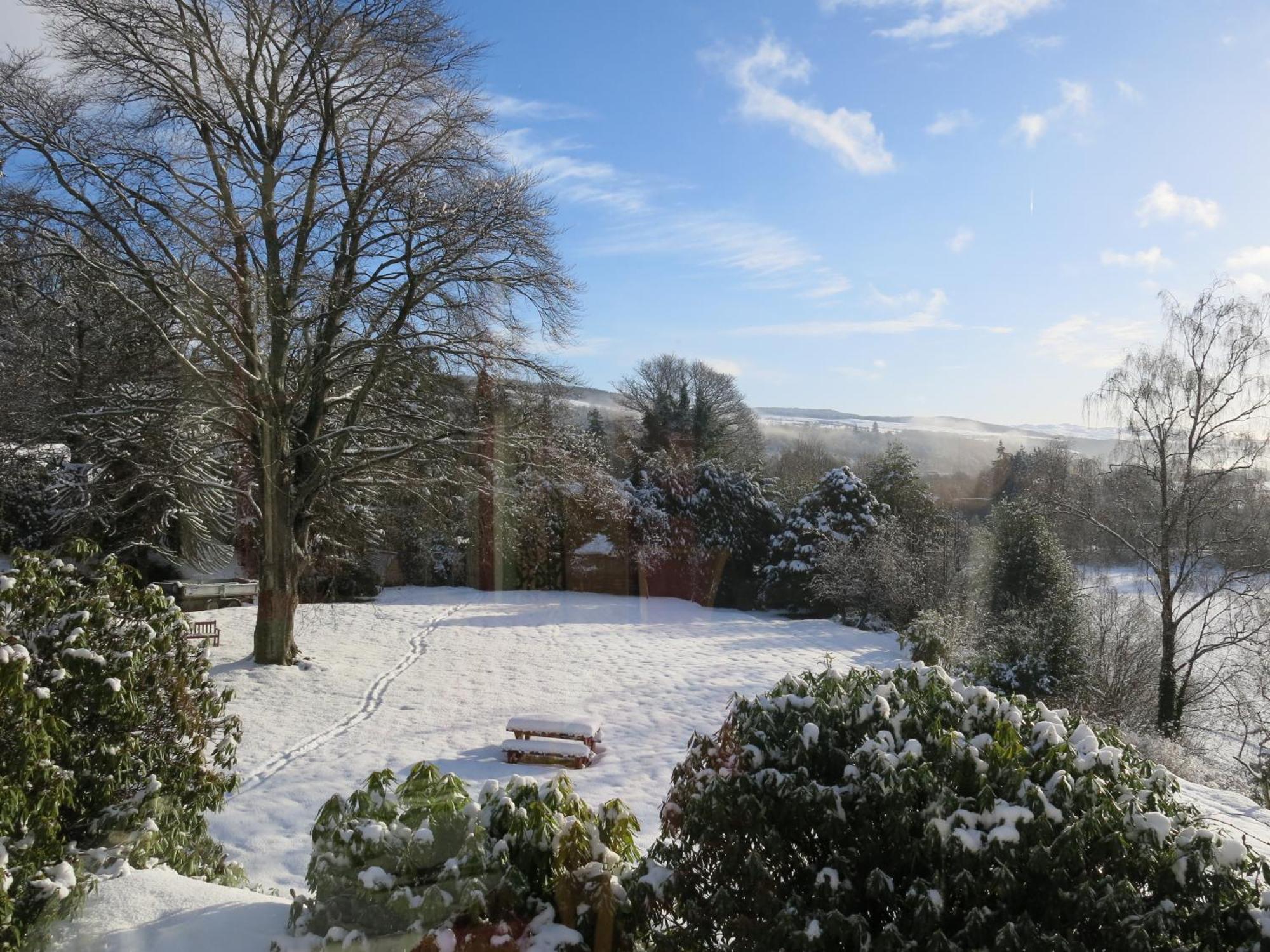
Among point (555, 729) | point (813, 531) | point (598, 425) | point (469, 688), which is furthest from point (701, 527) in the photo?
point (598, 425)

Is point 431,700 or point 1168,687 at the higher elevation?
point 431,700

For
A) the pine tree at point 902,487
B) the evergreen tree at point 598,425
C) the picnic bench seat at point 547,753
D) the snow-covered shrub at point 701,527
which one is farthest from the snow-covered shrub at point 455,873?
the evergreen tree at point 598,425

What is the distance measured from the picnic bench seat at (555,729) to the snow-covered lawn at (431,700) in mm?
322

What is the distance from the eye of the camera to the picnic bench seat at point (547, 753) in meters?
8.53

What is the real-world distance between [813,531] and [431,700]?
14.0 m

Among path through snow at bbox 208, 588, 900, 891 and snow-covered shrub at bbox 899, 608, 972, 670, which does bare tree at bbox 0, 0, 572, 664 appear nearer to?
path through snow at bbox 208, 588, 900, 891

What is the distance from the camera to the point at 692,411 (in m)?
34.2

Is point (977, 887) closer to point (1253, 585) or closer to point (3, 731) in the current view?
point (3, 731)

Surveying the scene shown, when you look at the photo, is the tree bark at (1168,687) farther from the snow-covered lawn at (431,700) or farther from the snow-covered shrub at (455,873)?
the snow-covered shrub at (455,873)

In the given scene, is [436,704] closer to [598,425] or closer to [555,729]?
[555,729]

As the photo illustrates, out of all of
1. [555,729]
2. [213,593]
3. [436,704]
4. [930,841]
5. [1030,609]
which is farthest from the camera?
[213,593]

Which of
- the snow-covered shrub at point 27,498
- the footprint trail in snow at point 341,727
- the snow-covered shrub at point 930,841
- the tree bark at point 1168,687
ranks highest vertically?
the snow-covered shrub at point 27,498

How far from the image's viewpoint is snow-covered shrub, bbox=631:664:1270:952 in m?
2.80

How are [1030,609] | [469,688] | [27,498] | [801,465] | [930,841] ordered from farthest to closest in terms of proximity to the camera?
[801,465] → [27,498] → [1030,609] → [469,688] → [930,841]
